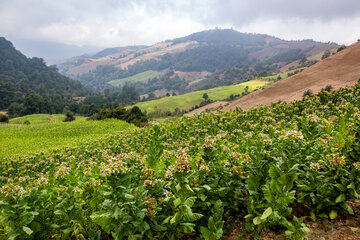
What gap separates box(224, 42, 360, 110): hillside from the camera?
2972 cm

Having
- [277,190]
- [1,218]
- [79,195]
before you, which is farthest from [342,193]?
[1,218]

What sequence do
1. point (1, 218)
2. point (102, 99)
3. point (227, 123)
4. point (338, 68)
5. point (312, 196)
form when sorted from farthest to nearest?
point (102, 99)
point (338, 68)
point (227, 123)
point (312, 196)
point (1, 218)

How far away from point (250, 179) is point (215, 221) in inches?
37.2

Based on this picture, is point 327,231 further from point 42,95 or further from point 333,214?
point 42,95

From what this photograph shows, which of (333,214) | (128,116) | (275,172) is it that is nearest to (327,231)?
(333,214)

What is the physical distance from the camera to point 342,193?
3.83 metres

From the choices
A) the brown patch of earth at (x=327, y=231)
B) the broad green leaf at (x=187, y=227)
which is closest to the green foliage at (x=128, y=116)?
the brown patch of earth at (x=327, y=231)

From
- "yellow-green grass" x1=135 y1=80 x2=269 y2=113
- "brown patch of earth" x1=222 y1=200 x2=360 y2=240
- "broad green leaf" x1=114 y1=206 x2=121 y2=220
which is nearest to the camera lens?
"broad green leaf" x1=114 y1=206 x2=121 y2=220

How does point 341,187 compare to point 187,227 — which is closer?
point 187,227

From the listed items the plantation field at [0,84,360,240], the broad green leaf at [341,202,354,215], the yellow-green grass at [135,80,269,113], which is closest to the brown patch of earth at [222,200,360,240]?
the plantation field at [0,84,360,240]

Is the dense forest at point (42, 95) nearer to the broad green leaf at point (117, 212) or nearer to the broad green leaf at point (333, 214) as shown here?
the broad green leaf at point (117, 212)

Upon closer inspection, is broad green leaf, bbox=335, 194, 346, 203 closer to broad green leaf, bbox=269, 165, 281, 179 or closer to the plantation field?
the plantation field

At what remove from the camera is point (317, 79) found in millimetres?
32312

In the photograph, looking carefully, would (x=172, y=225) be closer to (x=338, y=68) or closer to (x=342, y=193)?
(x=342, y=193)
